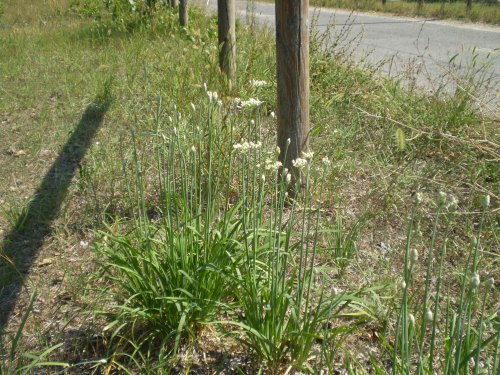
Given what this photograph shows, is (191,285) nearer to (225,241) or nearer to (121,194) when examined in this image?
(225,241)

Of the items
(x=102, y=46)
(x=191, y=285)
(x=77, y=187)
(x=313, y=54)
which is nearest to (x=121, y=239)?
(x=191, y=285)

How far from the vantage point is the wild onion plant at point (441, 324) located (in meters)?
1.50

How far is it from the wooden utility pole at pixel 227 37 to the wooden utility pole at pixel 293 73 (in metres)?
1.76

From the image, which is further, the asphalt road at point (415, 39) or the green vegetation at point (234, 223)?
the asphalt road at point (415, 39)

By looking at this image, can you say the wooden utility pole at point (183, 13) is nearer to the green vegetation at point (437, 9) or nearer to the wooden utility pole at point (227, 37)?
the wooden utility pole at point (227, 37)

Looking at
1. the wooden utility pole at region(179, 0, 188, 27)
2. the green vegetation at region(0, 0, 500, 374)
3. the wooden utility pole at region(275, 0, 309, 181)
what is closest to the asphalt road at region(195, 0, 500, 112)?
the wooden utility pole at region(179, 0, 188, 27)

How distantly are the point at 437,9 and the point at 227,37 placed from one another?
507 inches

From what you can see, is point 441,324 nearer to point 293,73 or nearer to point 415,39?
point 293,73

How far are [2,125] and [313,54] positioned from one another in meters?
3.19

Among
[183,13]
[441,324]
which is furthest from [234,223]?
[183,13]

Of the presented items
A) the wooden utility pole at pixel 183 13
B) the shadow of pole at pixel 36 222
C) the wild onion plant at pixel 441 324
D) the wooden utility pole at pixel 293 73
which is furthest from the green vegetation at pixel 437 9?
the wild onion plant at pixel 441 324

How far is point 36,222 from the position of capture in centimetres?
377

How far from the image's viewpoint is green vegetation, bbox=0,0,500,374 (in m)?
2.22

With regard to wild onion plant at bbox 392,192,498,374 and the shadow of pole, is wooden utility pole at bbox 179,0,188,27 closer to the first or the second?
the shadow of pole
